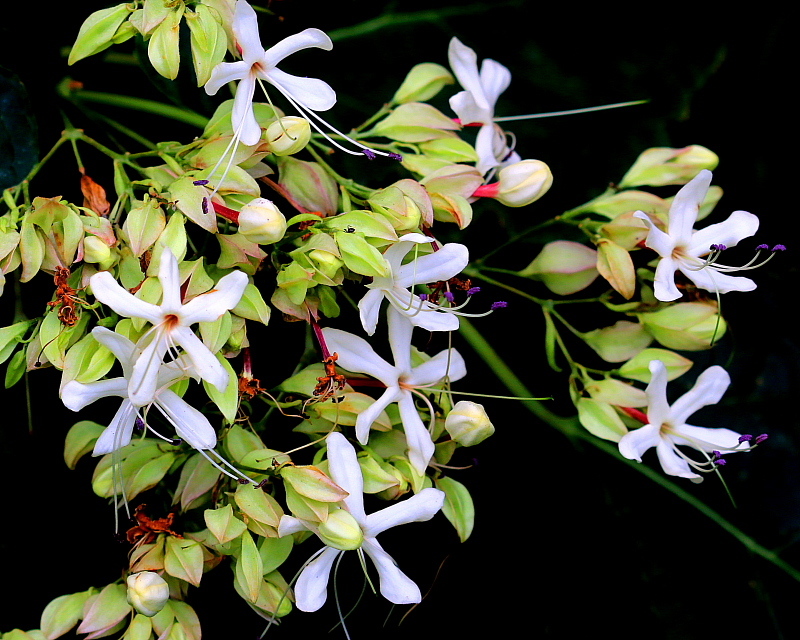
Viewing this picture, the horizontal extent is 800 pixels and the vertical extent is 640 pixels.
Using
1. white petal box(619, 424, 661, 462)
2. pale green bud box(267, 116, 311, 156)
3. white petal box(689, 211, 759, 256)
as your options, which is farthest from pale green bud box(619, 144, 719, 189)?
pale green bud box(267, 116, 311, 156)

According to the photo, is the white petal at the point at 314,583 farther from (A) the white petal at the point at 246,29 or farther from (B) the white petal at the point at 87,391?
(A) the white petal at the point at 246,29

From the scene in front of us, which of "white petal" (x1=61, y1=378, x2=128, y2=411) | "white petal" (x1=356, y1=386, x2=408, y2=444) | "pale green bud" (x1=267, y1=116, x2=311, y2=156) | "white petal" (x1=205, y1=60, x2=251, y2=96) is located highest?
"white petal" (x1=205, y1=60, x2=251, y2=96)

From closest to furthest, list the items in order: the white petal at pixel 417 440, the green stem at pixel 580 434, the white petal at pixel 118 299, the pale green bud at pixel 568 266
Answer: the white petal at pixel 118 299 < the white petal at pixel 417 440 < the pale green bud at pixel 568 266 < the green stem at pixel 580 434

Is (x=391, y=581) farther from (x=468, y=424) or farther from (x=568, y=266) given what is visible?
(x=568, y=266)

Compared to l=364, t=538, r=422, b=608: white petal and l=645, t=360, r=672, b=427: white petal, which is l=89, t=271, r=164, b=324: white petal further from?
l=645, t=360, r=672, b=427: white petal

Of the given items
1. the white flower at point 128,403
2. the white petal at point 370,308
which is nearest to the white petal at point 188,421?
the white flower at point 128,403

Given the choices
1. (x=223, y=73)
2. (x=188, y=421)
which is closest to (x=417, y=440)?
(x=188, y=421)
